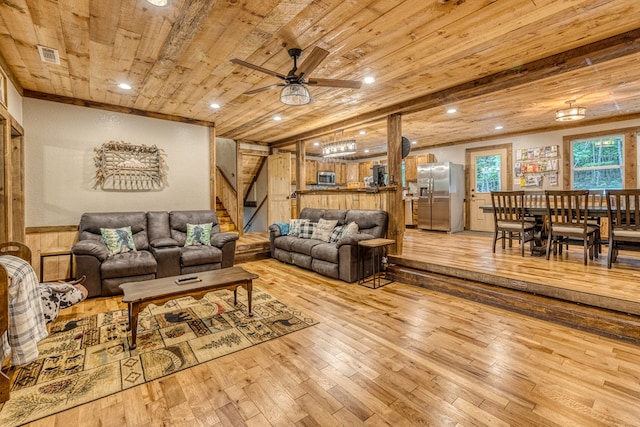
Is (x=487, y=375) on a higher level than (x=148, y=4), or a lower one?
lower

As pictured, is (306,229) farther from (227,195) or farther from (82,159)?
(82,159)

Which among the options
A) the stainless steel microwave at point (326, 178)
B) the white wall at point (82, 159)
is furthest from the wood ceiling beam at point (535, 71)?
the stainless steel microwave at point (326, 178)

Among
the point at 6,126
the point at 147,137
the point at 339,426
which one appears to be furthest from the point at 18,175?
the point at 339,426

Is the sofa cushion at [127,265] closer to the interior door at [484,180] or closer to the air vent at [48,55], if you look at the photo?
the air vent at [48,55]

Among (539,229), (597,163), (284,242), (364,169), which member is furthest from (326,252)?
(364,169)

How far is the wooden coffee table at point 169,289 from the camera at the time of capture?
8.07 ft

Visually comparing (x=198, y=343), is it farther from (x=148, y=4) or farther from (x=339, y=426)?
(x=148, y=4)

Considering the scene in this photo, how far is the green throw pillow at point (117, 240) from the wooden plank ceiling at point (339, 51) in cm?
186

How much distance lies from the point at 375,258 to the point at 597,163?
496cm

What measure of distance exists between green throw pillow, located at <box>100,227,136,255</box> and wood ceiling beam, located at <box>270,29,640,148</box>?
4095 millimetres

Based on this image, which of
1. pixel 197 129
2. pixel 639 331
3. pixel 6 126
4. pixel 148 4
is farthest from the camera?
pixel 197 129

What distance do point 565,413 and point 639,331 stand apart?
59.0 inches

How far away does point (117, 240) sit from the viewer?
4199 millimetres

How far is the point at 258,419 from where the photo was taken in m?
1.69
